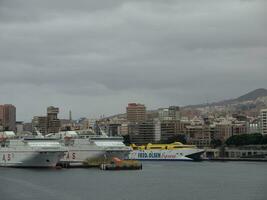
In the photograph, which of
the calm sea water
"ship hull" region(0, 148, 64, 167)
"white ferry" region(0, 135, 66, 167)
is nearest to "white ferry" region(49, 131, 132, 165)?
"white ferry" region(0, 135, 66, 167)

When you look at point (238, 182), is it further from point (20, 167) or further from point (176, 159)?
point (176, 159)

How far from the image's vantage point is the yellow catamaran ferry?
396 feet

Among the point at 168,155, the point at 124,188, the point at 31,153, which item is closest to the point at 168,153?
the point at 168,155

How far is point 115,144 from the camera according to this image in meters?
92.8

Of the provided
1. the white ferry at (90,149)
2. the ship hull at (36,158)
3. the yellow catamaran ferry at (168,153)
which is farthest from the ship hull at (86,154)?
the yellow catamaran ferry at (168,153)

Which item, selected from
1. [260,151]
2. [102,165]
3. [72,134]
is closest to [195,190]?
[102,165]

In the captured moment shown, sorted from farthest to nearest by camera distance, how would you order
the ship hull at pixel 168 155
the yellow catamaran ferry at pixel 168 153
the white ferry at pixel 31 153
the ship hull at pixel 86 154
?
the yellow catamaran ferry at pixel 168 153 → the ship hull at pixel 168 155 → the ship hull at pixel 86 154 → the white ferry at pixel 31 153

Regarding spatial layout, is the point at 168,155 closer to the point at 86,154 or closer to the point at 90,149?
the point at 86,154

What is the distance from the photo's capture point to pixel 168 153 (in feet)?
403

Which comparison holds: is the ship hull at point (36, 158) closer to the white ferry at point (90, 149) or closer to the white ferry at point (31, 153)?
the white ferry at point (31, 153)

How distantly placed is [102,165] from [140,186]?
29.0 metres

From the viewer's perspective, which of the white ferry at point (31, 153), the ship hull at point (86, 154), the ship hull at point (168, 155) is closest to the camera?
the white ferry at point (31, 153)

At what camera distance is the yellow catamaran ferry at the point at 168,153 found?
12056 cm

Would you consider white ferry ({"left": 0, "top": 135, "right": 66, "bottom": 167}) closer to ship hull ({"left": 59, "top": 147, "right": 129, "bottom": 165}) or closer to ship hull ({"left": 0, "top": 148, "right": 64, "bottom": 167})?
ship hull ({"left": 0, "top": 148, "right": 64, "bottom": 167})
